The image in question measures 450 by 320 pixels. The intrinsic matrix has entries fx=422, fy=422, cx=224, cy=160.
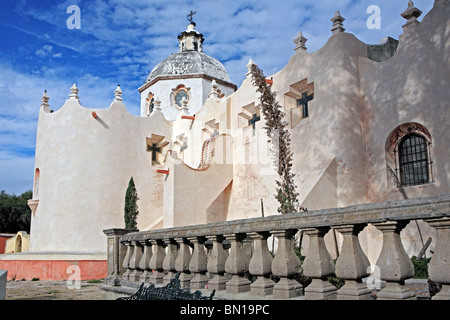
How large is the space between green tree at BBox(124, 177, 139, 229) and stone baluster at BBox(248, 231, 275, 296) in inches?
560

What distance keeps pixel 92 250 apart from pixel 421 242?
13079mm

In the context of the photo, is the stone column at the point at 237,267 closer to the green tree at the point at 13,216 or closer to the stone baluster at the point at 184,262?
the stone baluster at the point at 184,262

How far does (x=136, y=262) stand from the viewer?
24.6 feet

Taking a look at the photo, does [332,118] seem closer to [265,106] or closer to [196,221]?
[265,106]

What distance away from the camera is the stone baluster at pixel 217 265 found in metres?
5.50

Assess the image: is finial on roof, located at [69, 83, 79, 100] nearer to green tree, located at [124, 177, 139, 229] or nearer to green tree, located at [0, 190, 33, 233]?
green tree, located at [124, 177, 139, 229]

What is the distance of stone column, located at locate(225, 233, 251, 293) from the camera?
5156 millimetres

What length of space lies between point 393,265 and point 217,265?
2.44 meters

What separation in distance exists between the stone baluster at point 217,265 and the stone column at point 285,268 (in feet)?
3.42

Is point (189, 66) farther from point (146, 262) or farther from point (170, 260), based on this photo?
point (170, 260)

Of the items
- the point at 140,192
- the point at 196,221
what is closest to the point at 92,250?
the point at 140,192

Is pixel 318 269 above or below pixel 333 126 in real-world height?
below

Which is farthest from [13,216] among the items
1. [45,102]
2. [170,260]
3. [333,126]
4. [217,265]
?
[217,265]

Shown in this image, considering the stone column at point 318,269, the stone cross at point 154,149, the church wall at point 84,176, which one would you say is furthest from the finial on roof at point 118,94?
the stone column at point 318,269
